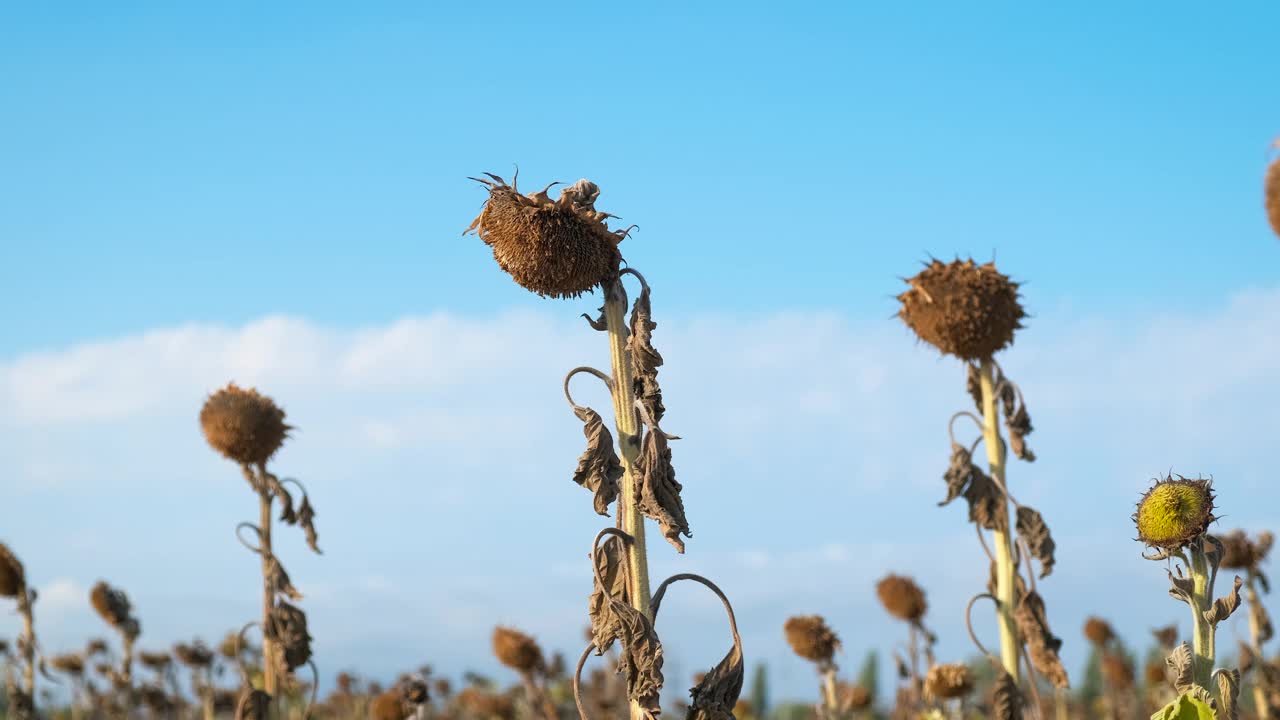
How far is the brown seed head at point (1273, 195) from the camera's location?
19.7 ft

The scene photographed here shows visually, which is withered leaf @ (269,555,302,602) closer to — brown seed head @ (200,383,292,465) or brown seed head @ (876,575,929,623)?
brown seed head @ (200,383,292,465)

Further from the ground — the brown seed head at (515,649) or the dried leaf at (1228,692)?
the brown seed head at (515,649)

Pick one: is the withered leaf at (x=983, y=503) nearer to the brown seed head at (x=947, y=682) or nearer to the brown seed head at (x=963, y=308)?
the brown seed head at (x=963, y=308)

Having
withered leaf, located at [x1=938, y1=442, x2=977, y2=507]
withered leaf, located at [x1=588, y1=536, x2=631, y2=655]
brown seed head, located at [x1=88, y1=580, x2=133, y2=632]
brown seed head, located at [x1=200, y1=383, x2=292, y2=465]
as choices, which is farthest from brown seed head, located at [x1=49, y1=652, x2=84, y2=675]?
withered leaf, located at [x1=588, y1=536, x2=631, y2=655]

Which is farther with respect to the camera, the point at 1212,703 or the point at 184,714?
the point at 184,714

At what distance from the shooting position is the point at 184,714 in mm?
17359

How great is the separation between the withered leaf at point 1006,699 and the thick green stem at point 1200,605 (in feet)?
8.65

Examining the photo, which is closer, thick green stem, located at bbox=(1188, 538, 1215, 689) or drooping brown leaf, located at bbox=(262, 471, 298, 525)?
thick green stem, located at bbox=(1188, 538, 1215, 689)

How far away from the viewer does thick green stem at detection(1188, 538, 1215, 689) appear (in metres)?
5.06

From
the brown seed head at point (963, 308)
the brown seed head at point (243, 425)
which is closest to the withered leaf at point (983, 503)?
the brown seed head at point (963, 308)

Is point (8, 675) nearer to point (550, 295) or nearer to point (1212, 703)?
point (550, 295)

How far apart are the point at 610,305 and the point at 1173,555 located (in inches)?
95.0

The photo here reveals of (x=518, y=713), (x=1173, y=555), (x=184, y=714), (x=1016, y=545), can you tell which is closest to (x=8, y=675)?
Result: (x=518, y=713)

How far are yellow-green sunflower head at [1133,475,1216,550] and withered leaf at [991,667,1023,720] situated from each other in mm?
2799
